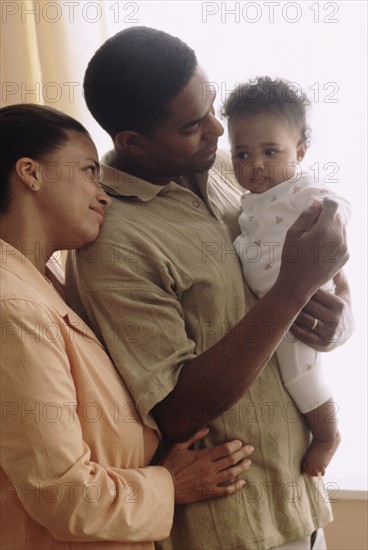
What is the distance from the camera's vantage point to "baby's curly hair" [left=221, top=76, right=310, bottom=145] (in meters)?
1.55

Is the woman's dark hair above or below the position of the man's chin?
above

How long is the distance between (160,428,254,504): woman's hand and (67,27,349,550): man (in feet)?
0.09

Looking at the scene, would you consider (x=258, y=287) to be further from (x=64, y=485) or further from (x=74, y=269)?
(x=64, y=485)

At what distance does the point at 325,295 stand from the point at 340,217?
0.16 m

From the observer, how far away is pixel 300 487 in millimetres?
1417

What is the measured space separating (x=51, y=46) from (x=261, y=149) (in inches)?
37.6

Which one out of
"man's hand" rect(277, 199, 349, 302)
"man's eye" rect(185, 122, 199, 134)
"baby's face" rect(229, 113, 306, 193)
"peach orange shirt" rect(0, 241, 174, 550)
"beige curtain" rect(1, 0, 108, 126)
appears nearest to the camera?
"peach orange shirt" rect(0, 241, 174, 550)

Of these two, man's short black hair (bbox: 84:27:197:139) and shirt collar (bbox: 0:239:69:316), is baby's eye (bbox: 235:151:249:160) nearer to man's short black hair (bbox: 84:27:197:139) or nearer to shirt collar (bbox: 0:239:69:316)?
man's short black hair (bbox: 84:27:197:139)

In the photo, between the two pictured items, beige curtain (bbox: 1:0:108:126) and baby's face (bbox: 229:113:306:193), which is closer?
baby's face (bbox: 229:113:306:193)

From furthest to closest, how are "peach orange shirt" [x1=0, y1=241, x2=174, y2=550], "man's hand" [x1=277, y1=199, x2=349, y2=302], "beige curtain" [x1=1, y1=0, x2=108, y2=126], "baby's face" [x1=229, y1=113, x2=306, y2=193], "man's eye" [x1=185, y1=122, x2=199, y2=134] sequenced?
"beige curtain" [x1=1, y1=0, x2=108, y2=126] < "baby's face" [x1=229, y1=113, x2=306, y2=193] < "man's eye" [x1=185, y1=122, x2=199, y2=134] < "man's hand" [x1=277, y1=199, x2=349, y2=302] < "peach orange shirt" [x1=0, y1=241, x2=174, y2=550]

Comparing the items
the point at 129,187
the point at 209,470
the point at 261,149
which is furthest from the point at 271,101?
the point at 209,470

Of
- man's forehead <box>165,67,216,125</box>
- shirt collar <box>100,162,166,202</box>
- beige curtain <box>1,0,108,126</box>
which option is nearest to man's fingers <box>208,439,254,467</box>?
shirt collar <box>100,162,166,202</box>

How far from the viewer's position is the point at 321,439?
1.46m

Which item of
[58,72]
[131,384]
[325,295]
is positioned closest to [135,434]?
[131,384]
